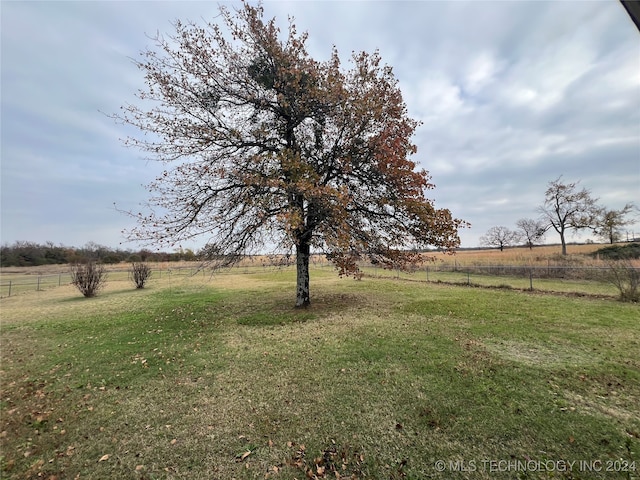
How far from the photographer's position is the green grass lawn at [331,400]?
10.3ft

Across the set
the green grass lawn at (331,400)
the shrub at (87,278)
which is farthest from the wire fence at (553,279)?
the shrub at (87,278)

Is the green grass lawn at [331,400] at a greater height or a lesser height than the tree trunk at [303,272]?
lesser

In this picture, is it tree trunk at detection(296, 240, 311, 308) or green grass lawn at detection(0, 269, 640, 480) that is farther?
tree trunk at detection(296, 240, 311, 308)

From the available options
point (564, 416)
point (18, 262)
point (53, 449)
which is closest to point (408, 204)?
point (564, 416)

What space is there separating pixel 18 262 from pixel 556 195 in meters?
89.3

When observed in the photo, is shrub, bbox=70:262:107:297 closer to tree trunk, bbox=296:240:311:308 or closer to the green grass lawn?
the green grass lawn

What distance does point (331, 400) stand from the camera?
437 cm

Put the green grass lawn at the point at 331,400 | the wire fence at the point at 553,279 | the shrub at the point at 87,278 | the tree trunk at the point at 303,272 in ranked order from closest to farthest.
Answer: the green grass lawn at the point at 331,400
the tree trunk at the point at 303,272
the wire fence at the point at 553,279
the shrub at the point at 87,278

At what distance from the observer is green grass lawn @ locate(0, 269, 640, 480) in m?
3.15

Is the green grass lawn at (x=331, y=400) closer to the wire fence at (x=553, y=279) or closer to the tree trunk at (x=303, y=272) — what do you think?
the tree trunk at (x=303, y=272)

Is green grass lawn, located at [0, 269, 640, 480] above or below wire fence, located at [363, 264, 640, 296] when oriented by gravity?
below

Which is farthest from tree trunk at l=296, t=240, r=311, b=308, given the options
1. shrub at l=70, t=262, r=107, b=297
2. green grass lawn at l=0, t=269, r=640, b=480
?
shrub at l=70, t=262, r=107, b=297

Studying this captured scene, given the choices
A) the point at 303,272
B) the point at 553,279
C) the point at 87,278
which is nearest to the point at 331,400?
the point at 303,272

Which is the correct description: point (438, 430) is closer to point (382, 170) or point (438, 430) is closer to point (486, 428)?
point (486, 428)
